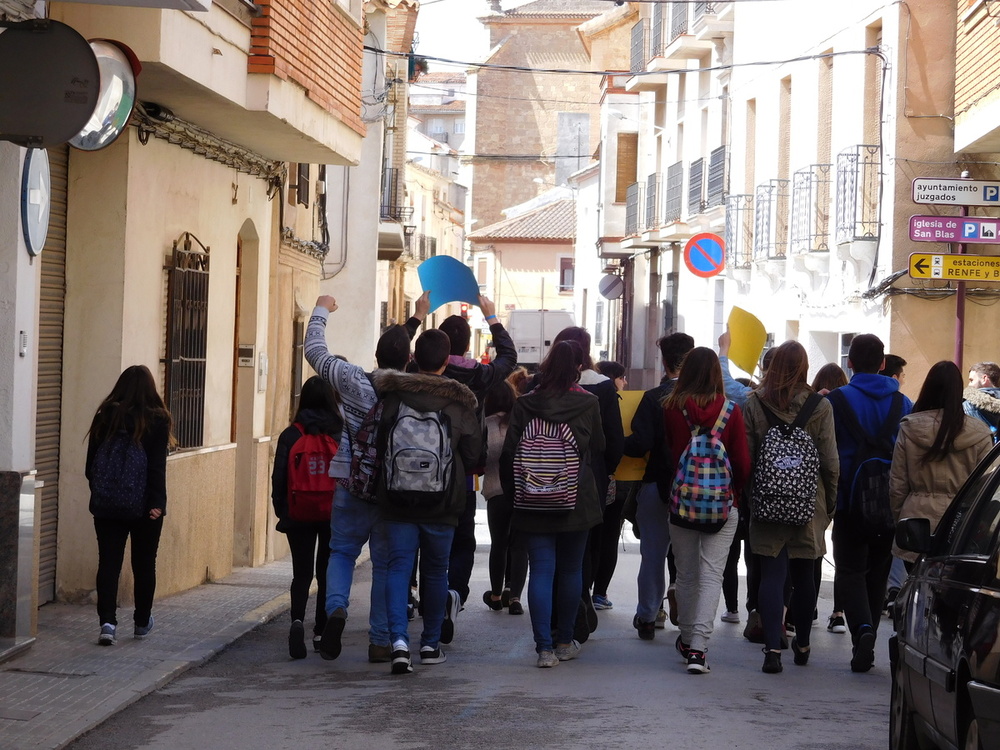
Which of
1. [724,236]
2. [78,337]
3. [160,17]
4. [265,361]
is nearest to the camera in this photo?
[160,17]

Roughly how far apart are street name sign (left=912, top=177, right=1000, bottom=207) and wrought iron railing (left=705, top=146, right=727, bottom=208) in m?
12.8

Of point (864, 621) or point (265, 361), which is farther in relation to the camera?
point (265, 361)

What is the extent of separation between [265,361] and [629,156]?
1035 inches

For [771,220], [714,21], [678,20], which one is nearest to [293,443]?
[771,220]

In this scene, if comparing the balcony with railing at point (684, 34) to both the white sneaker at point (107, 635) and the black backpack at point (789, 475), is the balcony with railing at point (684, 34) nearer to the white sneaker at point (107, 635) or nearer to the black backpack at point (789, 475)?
the black backpack at point (789, 475)

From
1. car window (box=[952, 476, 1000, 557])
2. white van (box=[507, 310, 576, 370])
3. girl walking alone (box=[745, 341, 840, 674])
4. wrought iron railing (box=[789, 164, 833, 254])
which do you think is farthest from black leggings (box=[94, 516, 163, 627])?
white van (box=[507, 310, 576, 370])

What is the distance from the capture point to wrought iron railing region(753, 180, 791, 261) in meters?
22.8

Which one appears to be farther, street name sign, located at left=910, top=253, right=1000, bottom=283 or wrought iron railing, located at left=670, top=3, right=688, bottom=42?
wrought iron railing, located at left=670, top=3, right=688, bottom=42

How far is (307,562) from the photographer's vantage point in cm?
903

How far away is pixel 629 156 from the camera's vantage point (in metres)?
40.4

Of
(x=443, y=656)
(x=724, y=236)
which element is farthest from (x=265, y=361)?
(x=724, y=236)

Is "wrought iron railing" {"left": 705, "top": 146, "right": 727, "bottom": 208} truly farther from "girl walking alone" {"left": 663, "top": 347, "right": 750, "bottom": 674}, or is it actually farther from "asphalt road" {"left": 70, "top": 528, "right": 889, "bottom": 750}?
"girl walking alone" {"left": 663, "top": 347, "right": 750, "bottom": 674}

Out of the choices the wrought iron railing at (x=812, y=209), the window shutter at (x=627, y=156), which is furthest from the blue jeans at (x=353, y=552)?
the window shutter at (x=627, y=156)

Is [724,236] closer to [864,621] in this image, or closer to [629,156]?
[629,156]
